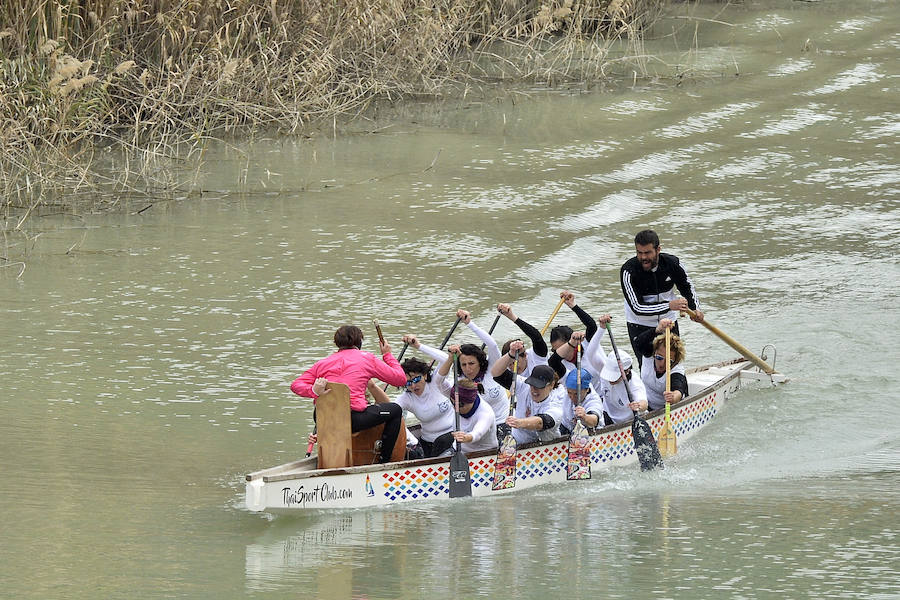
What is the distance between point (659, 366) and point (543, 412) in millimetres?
1377

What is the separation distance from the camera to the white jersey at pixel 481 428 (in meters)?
10.8

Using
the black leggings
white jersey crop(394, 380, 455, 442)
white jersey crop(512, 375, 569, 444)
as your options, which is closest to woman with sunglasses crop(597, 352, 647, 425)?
white jersey crop(512, 375, 569, 444)

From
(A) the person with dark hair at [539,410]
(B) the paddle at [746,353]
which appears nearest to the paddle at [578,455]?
(A) the person with dark hair at [539,410]

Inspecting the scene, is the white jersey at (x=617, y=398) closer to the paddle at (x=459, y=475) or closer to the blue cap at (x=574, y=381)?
the blue cap at (x=574, y=381)

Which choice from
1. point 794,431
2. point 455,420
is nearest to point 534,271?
point 794,431

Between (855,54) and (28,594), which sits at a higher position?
(855,54)

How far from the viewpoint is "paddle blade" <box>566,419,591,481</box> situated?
36.2 ft

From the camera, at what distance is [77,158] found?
18.6m

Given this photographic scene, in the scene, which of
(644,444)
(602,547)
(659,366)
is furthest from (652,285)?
(602,547)

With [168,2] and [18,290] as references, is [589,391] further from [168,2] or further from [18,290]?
[168,2]

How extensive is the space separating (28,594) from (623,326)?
7942mm

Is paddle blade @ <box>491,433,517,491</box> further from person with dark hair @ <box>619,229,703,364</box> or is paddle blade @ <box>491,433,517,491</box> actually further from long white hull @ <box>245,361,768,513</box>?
person with dark hair @ <box>619,229,703,364</box>

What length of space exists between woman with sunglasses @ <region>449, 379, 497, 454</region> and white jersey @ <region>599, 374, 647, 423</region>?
1.32 m

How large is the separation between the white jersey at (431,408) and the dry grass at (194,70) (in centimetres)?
767
